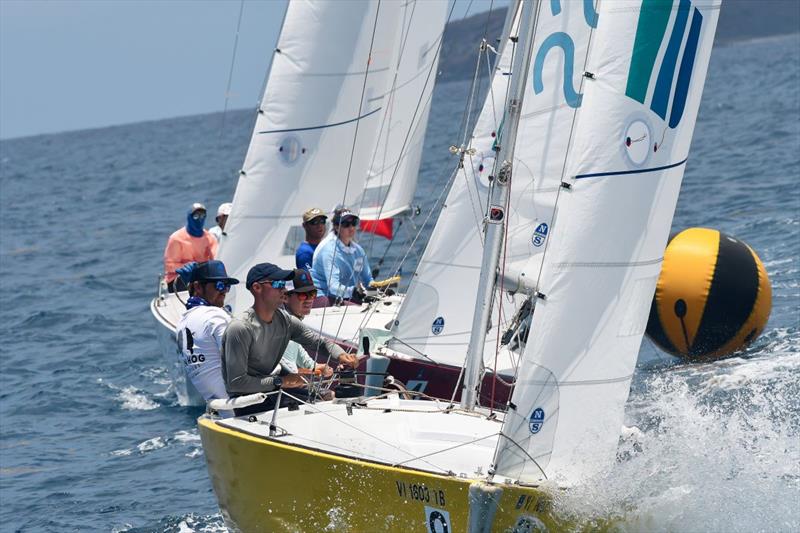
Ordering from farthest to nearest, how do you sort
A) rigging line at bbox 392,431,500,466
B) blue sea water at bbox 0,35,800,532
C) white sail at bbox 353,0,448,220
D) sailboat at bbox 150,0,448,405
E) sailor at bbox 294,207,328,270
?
white sail at bbox 353,0,448,220
sailboat at bbox 150,0,448,405
sailor at bbox 294,207,328,270
blue sea water at bbox 0,35,800,532
rigging line at bbox 392,431,500,466

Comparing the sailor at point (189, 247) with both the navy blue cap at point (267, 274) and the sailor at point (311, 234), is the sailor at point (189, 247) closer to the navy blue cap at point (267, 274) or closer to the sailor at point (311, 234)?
the sailor at point (311, 234)

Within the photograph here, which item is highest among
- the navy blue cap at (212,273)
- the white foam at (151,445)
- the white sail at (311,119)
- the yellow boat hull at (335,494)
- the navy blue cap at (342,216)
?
the white sail at (311,119)

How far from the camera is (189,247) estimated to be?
13.2 metres

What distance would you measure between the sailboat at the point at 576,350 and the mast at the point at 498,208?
537mm

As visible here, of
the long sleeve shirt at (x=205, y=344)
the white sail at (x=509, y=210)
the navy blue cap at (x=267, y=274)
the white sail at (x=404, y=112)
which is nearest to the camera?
the navy blue cap at (x=267, y=274)

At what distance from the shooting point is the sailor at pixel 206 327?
7.13 metres

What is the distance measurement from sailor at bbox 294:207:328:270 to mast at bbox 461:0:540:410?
13.3 ft

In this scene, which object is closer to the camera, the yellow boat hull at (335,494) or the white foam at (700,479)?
Result: the yellow boat hull at (335,494)

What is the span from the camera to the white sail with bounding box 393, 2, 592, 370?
9242 millimetres

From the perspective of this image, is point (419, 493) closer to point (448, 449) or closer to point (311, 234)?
point (448, 449)

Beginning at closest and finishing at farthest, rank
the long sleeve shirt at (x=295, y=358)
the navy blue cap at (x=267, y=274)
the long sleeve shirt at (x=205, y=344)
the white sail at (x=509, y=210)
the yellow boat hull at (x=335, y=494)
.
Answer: the yellow boat hull at (x=335, y=494)
the navy blue cap at (x=267, y=274)
the long sleeve shirt at (x=205, y=344)
the long sleeve shirt at (x=295, y=358)
the white sail at (x=509, y=210)

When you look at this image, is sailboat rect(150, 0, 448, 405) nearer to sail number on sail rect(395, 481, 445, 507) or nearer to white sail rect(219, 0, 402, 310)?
white sail rect(219, 0, 402, 310)

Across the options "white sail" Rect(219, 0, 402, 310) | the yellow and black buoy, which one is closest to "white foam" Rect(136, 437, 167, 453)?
"white sail" Rect(219, 0, 402, 310)

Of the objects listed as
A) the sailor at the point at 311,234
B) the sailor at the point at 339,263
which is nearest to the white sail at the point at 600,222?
the sailor at the point at 339,263
